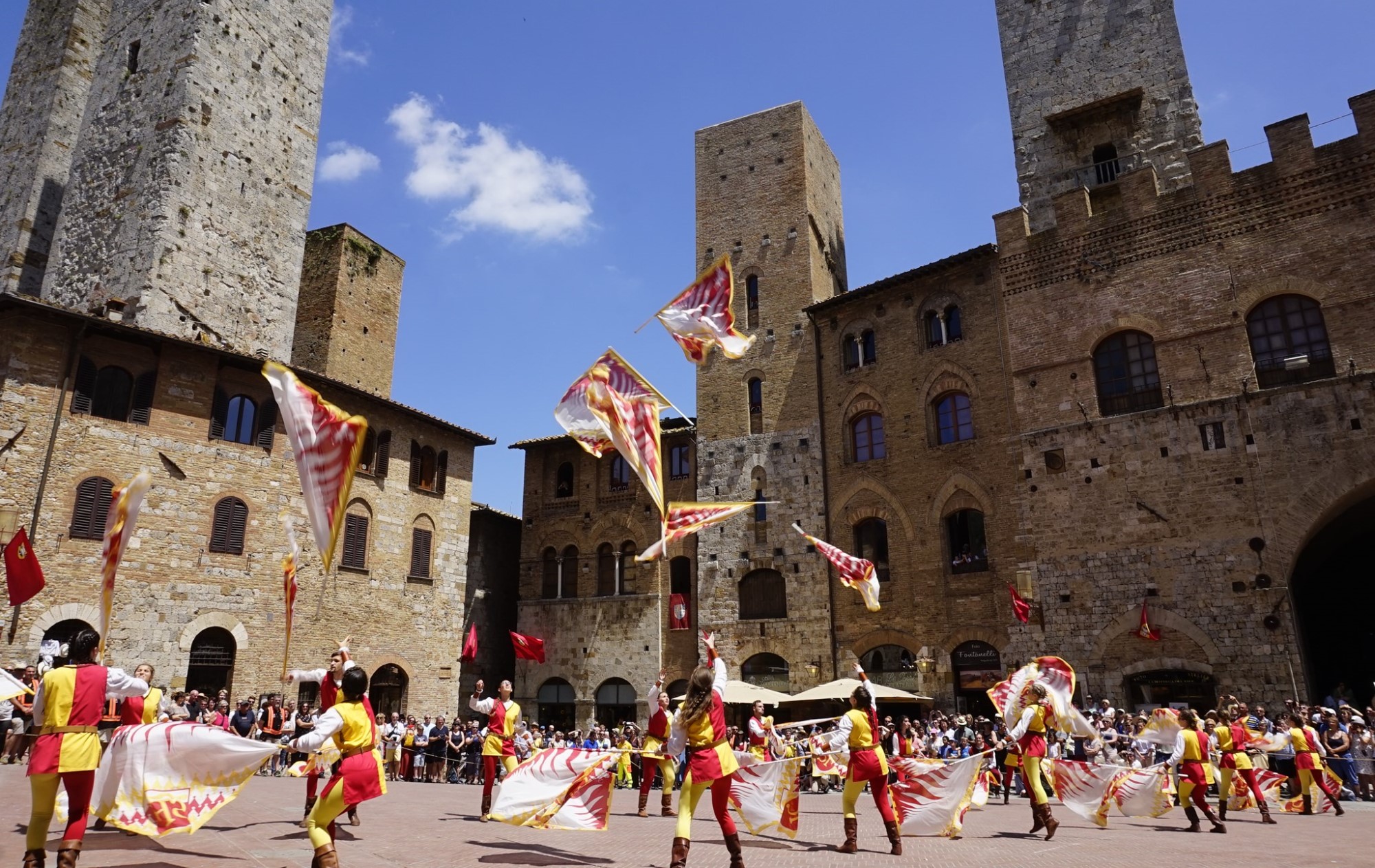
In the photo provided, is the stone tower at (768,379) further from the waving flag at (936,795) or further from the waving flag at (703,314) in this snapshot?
the waving flag at (936,795)

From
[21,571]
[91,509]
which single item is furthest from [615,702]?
[21,571]

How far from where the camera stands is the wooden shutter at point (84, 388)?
2194 centimetres

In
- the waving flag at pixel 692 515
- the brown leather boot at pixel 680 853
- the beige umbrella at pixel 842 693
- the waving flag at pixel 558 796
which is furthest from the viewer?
the beige umbrella at pixel 842 693

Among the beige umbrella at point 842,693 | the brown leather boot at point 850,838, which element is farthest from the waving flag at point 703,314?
the beige umbrella at point 842,693

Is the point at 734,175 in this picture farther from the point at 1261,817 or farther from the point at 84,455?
the point at 1261,817

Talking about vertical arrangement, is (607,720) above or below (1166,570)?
below

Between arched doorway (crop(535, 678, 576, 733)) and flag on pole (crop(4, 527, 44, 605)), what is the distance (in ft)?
57.2

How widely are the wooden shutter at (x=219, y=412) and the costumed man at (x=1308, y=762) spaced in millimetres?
25257

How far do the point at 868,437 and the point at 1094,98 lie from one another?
476 inches

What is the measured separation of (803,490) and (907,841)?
60.3ft

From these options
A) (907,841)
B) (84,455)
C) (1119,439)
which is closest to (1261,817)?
(907,841)

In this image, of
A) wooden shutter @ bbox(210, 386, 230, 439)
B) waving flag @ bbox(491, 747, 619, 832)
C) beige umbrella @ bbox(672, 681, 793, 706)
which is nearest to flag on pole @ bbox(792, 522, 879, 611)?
beige umbrella @ bbox(672, 681, 793, 706)

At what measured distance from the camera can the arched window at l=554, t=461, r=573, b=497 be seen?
34.8 metres

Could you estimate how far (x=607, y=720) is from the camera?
3123cm
